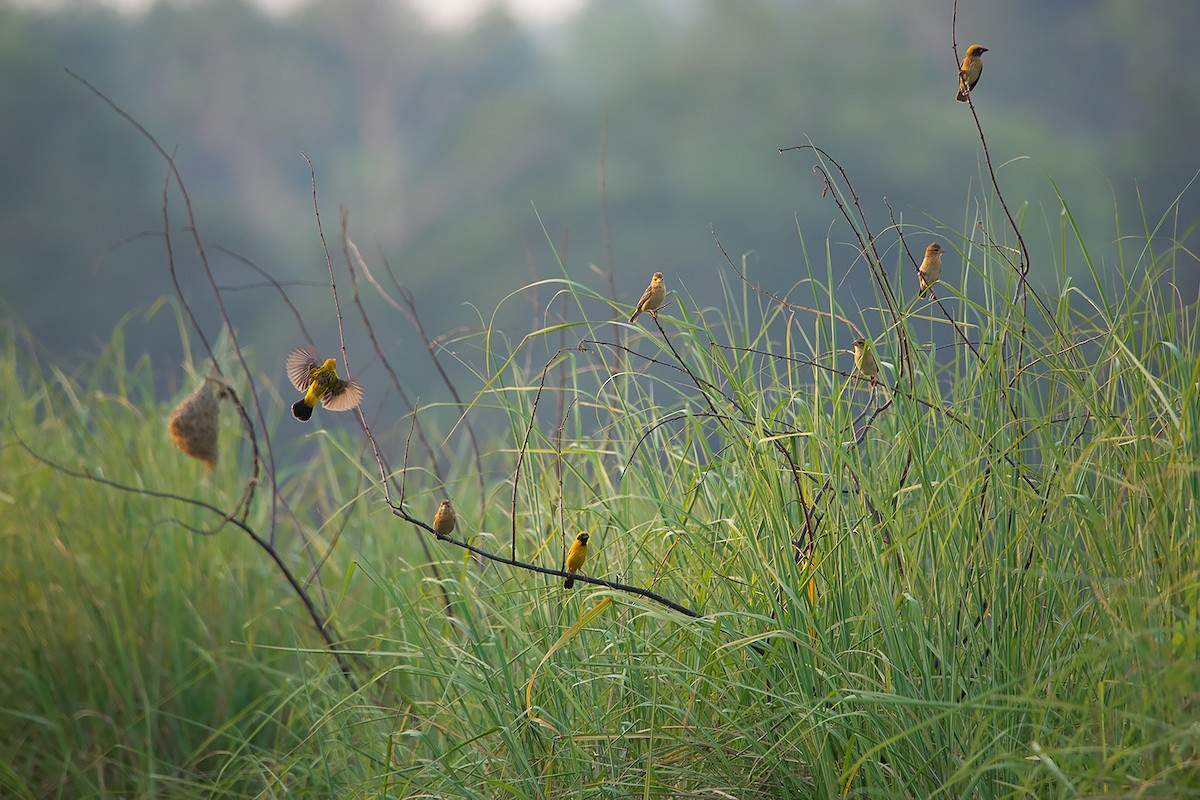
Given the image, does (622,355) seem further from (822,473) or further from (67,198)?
(67,198)

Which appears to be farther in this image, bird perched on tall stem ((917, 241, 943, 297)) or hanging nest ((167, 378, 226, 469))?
hanging nest ((167, 378, 226, 469))

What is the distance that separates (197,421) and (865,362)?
1.22m

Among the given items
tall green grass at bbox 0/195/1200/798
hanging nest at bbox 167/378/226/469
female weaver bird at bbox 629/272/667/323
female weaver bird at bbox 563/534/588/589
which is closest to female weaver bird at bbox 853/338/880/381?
tall green grass at bbox 0/195/1200/798

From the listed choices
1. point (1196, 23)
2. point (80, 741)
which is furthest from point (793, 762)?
point (1196, 23)

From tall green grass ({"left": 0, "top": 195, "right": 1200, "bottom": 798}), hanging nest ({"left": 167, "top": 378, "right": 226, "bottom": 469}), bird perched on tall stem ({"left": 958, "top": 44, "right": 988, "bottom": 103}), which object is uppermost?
hanging nest ({"left": 167, "top": 378, "right": 226, "bottom": 469})

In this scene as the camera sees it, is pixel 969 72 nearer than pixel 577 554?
No

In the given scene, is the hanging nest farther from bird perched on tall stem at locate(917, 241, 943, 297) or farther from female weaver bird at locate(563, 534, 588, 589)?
bird perched on tall stem at locate(917, 241, 943, 297)

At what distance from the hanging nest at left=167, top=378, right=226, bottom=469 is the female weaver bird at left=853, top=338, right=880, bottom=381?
3.69 feet

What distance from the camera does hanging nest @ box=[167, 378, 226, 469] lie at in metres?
1.77

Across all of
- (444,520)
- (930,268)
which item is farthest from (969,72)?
(444,520)

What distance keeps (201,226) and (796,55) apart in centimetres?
852

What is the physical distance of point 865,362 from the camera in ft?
3.59

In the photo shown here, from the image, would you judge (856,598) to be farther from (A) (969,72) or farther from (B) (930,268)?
(A) (969,72)

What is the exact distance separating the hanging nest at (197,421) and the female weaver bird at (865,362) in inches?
44.3
